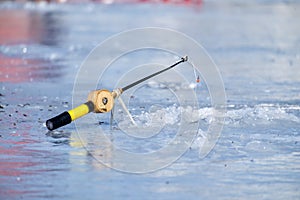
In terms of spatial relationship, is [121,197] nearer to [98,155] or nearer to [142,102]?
[98,155]

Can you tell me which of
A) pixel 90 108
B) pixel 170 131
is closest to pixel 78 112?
pixel 90 108

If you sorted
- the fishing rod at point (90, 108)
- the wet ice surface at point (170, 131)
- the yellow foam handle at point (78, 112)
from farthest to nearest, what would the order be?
1. the yellow foam handle at point (78, 112)
2. the fishing rod at point (90, 108)
3. the wet ice surface at point (170, 131)

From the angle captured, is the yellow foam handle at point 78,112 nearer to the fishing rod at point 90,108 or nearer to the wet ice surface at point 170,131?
A: the fishing rod at point 90,108

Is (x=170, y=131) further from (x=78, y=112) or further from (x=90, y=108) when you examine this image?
(x=78, y=112)

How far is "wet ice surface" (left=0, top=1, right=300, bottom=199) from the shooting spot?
654 cm

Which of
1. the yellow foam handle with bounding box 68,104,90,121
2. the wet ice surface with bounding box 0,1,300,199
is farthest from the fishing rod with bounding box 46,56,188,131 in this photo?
the wet ice surface with bounding box 0,1,300,199

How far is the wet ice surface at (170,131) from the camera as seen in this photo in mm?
6543

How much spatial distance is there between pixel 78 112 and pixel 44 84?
14.0 feet

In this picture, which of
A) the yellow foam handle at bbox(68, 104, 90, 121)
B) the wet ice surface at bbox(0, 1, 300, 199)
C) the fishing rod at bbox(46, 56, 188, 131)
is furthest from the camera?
the yellow foam handle at bbox(68, 104, 90, 121)

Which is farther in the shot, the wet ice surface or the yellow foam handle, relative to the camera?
the yellow foam handle

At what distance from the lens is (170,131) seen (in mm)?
8719

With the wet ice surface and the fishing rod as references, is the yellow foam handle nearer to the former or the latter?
the fishing rod

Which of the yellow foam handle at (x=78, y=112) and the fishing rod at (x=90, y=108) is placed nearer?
the fishing rod at (x=90, y=108)

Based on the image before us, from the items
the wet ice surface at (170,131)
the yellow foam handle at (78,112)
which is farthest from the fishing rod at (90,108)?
the wet ice surface at (170,131)
